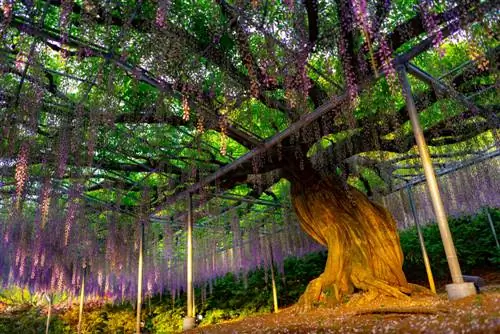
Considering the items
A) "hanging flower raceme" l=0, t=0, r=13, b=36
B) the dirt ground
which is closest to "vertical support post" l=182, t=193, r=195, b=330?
the dirt ground

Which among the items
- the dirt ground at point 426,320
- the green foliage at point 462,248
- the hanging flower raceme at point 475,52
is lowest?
the dirt ground at point 426,320

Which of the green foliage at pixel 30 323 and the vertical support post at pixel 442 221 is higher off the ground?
the vertical support post at pixel 442 221

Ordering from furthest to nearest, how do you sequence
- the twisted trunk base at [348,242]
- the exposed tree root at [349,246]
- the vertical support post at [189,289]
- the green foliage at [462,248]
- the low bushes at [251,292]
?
the low bushes at [251,292] → the green foliage at [462,248] → the vertical support post at [189,289] → the twisted trunk base at [348,242] → the exposed tree root at [349,246]

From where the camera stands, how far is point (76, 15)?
4059 millimetres

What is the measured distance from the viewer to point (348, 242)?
6.42 metres

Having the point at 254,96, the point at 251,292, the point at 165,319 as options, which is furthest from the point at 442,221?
the point at 165,319

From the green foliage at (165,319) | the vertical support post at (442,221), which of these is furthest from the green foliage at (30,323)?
the vertical support post at (442,221)

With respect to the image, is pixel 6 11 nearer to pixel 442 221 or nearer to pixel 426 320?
pixel 426 320

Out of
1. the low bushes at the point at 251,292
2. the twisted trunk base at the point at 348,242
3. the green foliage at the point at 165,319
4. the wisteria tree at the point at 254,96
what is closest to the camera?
the wisteria tree at the point at 254,96

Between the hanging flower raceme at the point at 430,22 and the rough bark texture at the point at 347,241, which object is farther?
the rough bark texture at the point at 347,241

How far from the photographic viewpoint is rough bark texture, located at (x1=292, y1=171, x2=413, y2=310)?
593 centimetres

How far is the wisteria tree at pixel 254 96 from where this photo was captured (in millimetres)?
3791

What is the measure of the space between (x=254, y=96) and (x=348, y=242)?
327cm

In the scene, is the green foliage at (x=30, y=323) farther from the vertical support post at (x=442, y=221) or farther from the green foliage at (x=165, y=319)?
the vertical support post at (x=442, y=221)
